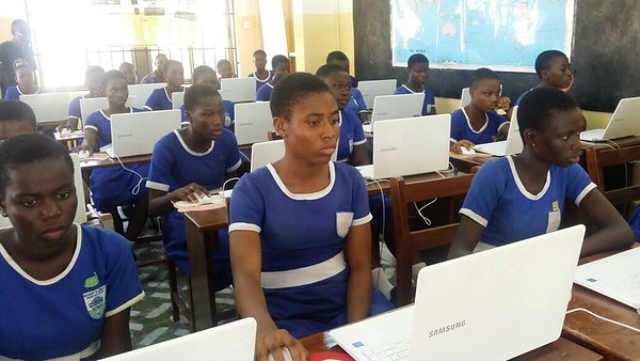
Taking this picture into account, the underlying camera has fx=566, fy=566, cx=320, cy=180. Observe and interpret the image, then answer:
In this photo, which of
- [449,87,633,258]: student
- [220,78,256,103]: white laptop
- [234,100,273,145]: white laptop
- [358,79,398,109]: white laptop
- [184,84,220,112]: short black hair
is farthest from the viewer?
[220,78,256,103]: white laptop

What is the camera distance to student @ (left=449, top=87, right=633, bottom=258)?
156cm

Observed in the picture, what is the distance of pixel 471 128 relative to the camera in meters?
3.27

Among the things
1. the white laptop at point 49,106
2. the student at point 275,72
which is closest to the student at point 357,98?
the student at point 275,72

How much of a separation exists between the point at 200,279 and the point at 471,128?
1881 mm

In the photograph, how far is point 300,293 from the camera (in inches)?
56.8

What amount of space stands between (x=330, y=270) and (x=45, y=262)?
0.67m

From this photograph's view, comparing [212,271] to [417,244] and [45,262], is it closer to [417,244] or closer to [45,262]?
[417,244]

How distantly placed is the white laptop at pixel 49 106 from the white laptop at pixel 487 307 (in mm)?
4433

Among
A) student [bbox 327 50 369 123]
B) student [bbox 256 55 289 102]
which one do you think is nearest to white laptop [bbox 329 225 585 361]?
student [bbox 327 50 369 123]

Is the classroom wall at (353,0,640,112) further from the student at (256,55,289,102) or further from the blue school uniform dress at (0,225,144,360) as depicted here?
the blue school uniform dress at (0,225,144,360)

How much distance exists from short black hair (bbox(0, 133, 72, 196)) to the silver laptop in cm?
280

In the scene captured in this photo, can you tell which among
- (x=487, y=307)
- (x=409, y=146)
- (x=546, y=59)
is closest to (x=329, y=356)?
(x=487, y=307)

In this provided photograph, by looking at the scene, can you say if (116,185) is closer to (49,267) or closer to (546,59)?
(49,267)

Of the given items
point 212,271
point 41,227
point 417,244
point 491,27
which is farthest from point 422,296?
point 491,27
